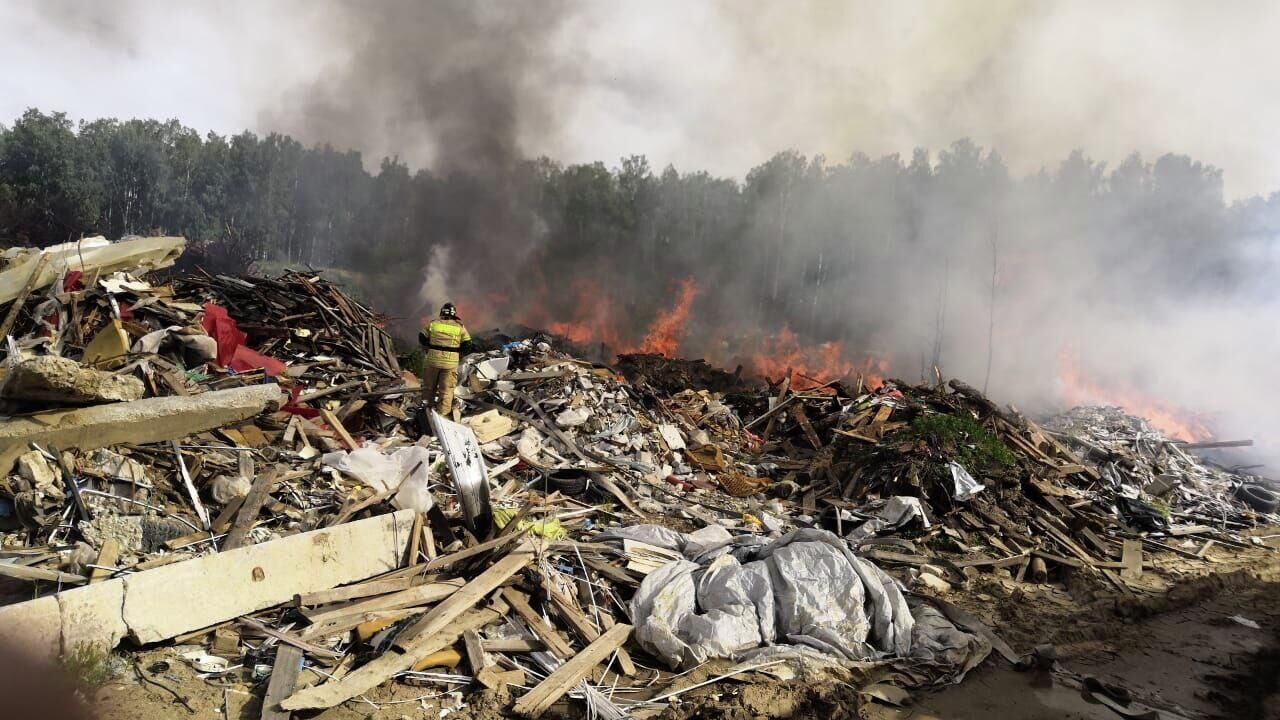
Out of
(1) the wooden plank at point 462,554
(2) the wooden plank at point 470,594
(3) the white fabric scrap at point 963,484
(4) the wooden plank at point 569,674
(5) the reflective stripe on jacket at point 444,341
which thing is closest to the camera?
(4) the wooden plank at point 569,674

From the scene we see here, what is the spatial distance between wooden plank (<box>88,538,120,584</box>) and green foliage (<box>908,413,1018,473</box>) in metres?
8.99

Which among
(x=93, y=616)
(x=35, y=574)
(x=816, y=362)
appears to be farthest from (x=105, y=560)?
(x=816, y=362)

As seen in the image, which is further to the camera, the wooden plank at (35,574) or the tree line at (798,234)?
the tree line at (798,234)

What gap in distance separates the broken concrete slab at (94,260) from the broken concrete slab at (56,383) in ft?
13.4

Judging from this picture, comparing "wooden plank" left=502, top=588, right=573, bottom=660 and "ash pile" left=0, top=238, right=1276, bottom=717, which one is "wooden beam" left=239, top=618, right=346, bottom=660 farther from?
"wooden plank" left=502, top=588, right=573, bottom=660

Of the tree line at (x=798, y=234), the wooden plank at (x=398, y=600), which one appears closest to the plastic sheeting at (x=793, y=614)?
the wooden plank at (x=398, y=600)

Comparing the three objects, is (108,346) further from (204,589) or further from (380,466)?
(204,589)

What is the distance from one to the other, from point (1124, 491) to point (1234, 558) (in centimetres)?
163

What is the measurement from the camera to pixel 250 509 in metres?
5.16

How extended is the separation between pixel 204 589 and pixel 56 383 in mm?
2498

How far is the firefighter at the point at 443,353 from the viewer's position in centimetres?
802

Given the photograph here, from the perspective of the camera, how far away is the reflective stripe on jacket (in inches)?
314

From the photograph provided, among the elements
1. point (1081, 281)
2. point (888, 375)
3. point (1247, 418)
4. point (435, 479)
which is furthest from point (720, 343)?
point (435, 479)

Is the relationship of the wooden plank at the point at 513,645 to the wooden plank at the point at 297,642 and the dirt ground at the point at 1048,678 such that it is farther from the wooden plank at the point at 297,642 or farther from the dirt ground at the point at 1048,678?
the wooden plank at the point at 297,642
